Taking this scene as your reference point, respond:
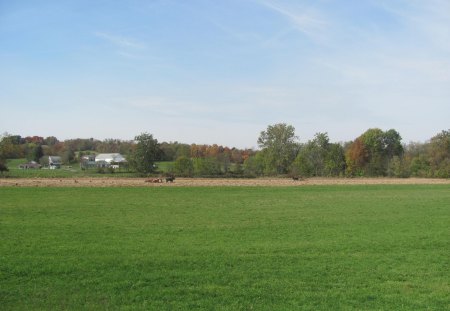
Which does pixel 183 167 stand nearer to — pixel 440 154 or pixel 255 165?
pixel 255 165

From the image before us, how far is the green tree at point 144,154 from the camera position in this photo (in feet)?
247

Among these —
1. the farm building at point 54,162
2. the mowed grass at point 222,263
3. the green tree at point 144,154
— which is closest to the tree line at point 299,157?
the green tree at point 144,154

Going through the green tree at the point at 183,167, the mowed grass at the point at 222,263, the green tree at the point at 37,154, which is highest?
the green tree at the point at 37,154

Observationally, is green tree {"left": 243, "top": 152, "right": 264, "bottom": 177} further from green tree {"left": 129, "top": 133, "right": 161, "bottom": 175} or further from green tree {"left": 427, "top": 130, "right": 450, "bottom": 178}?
green tree {"left": 427, "top": 130, "right": 450, "bottom": 178}

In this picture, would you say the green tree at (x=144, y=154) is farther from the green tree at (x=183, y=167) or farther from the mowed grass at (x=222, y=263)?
the mowed grass at (x=222, y=263)

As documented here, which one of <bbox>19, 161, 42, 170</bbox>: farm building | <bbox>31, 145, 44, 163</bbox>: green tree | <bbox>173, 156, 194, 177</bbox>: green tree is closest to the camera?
<bbox>173, 156, 194, 177</bbox>: green tree

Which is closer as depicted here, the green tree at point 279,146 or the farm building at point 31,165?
the green tree at point 279,146

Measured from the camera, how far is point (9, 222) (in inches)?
829

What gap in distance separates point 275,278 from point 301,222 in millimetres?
11297

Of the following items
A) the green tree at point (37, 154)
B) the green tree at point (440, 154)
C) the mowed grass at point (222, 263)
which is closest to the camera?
the mowed grass at point (222, 263)

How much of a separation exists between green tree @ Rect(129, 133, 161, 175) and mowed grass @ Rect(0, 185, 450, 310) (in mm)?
52141

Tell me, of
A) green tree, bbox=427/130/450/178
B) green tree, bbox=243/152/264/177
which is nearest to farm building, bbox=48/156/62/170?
green tree, bbox=243/152/264/177

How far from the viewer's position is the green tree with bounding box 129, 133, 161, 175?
247 feet

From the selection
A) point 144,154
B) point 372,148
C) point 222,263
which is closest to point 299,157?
point 372,148
